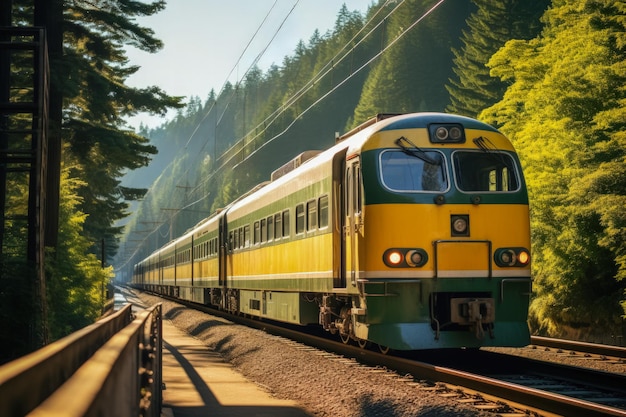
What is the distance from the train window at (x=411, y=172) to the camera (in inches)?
476

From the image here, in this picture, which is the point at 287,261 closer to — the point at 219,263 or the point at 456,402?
the point at 456,402

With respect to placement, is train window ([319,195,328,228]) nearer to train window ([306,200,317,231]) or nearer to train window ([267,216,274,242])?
train window ([306,200,317,231])

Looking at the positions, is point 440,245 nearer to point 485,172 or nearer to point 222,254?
point 485,172

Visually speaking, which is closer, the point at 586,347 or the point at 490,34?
the point at 586,347

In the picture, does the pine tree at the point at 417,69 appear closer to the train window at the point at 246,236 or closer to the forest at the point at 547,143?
the forest at the point at 547,143

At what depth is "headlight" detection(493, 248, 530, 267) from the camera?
11914mm

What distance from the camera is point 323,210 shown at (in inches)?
564

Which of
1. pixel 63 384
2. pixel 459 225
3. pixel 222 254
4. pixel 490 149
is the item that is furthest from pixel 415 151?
pixel 222 254

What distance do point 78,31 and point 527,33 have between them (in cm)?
4146

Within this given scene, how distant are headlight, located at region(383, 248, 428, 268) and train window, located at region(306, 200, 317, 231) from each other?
3.31 m

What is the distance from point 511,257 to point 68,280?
51.0 feet

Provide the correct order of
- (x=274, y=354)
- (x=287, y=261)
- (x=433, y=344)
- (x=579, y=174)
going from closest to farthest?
1. (x=433, y=344)
2. (x=274, y=354)
3. (x=287, y=261)
4. (x=579, y=174)

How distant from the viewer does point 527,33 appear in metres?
60.8

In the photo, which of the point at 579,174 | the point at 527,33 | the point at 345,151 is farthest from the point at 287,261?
the point at 527,33
